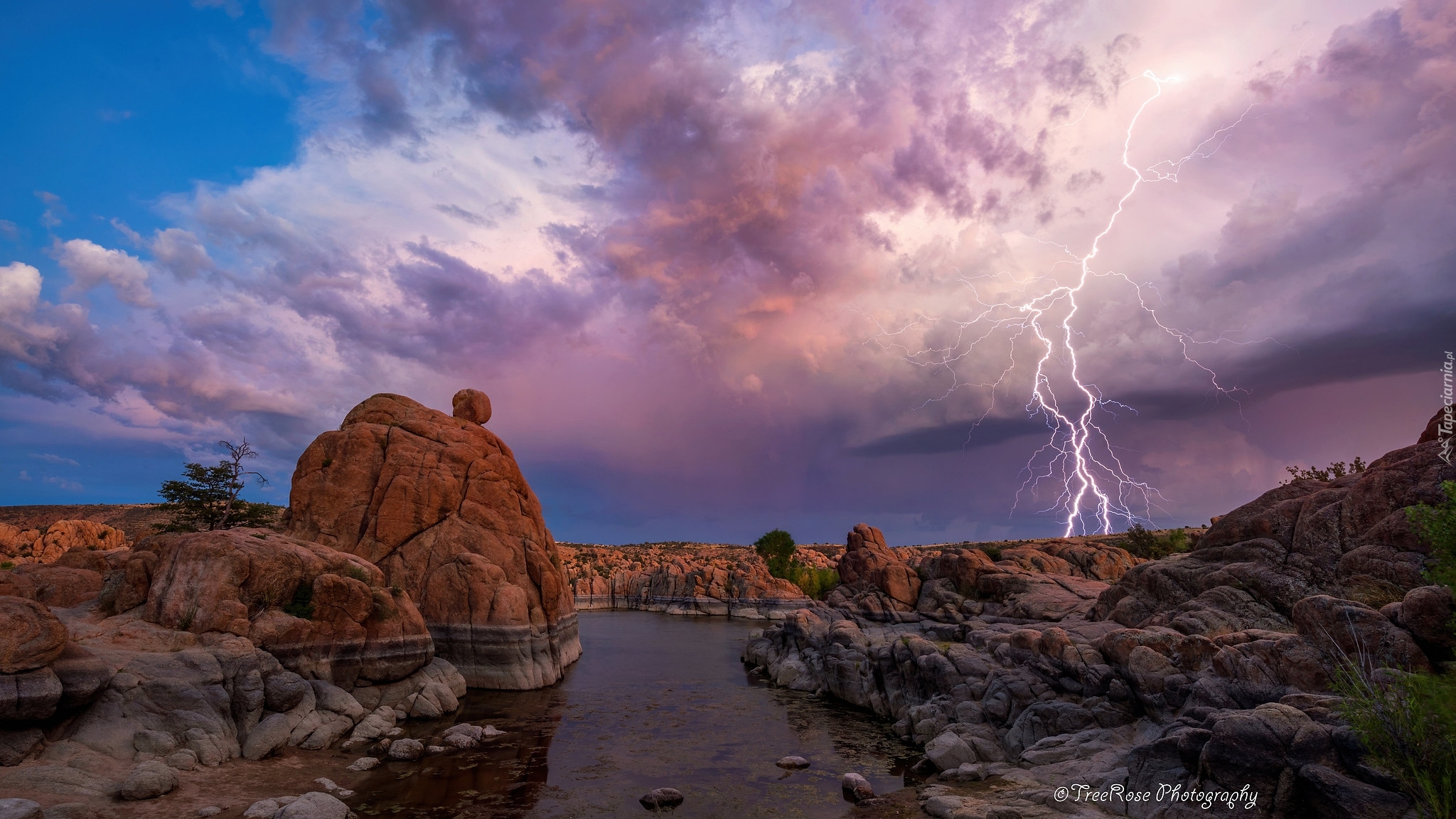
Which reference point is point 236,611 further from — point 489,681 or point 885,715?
point 885,715

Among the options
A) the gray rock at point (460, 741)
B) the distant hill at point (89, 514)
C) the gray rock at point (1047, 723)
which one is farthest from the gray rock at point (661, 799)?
the distant hill at point (89, 514)

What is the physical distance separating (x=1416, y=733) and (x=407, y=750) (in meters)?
32.5

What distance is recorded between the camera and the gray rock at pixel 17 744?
58.8ft

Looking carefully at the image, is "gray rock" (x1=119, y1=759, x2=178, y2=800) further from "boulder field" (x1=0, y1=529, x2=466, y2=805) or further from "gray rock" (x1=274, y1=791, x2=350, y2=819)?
"gray rock" (x1=274, y1=791, x2=350, y2=819)

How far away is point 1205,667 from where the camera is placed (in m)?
24.9

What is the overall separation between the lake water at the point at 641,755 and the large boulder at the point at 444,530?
3.04 meters

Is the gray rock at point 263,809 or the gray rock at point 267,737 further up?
the gray rock at point 267,737

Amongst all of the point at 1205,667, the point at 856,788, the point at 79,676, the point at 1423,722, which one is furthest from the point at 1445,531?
the point at 79,676

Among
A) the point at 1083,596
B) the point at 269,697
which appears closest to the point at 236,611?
the point at 269,697

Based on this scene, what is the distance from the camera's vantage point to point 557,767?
27.2 m

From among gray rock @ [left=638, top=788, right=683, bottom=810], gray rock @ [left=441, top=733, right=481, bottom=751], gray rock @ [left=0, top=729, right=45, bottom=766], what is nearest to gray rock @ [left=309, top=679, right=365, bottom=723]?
gray rock @ [left=441, top=733, right=481, bottom=751]

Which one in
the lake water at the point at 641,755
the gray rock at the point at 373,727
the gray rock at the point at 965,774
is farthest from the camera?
the gray rock at the point at 373,727

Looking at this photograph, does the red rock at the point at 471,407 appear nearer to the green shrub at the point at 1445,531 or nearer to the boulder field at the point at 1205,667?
the boulder field at the point at 1205,667

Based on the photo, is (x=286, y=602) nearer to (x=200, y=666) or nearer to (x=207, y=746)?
(x=200, y=666)
